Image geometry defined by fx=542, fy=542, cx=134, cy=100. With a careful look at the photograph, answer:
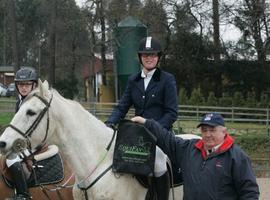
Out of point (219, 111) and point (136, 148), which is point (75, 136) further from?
point (219, 111)

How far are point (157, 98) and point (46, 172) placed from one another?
2.09 m

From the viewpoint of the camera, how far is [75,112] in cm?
520

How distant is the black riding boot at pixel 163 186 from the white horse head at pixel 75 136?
0.17 m

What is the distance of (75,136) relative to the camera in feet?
16.8

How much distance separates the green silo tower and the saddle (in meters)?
25.6

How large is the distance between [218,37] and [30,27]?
32709 millimetres

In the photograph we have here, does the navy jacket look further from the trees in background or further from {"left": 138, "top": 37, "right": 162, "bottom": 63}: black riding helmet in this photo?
the trees in background

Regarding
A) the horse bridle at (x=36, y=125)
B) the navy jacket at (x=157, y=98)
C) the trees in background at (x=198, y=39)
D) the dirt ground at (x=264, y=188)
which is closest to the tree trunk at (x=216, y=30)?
the trees in background at (x=198, y=39)

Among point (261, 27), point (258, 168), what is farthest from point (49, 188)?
point (261, 27)

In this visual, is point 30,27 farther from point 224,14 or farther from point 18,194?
point 18,194

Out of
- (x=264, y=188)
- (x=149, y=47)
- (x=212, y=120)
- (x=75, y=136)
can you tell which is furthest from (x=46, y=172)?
(x=264, y=188)

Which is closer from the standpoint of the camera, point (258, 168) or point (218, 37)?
point (258, 168)

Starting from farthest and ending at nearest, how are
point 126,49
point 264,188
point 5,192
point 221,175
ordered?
point 126,49 < point 264,188 < point 5,192 < point 221,175

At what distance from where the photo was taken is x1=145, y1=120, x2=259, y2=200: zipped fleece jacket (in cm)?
430
